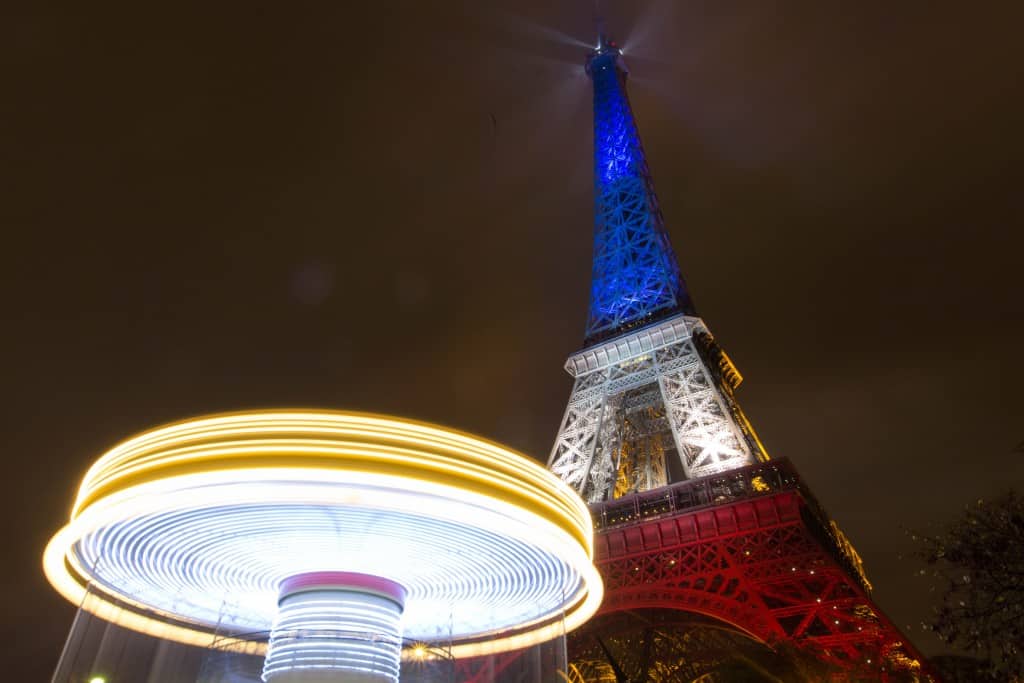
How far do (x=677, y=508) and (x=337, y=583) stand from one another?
52.5 ft

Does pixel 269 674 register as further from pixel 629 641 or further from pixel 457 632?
pixel 629 641

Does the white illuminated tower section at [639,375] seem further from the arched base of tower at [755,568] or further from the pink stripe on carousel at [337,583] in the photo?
the pink stripe on carousel at [337,583]

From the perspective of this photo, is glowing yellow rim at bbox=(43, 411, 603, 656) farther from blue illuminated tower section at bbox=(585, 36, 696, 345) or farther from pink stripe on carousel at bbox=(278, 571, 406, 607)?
blue illuminated tower section at bbox=(585, 36, 696, 345)

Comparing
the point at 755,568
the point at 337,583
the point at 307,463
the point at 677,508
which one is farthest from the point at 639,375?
the point at 307,463

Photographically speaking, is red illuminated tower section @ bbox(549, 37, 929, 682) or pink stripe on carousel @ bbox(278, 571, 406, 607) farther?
red illuminated tower section @ bbox(549, 37, 929, 682)

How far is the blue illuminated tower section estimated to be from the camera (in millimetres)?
36156

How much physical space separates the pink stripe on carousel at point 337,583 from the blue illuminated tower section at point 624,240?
92.6 ft

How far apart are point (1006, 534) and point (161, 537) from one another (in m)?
10.7

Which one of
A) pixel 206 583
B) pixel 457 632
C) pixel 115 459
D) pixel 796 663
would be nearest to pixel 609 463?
pixel 796 663

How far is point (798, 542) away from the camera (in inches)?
743

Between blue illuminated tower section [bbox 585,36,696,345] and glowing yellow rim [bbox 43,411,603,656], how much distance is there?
28496 millimetres

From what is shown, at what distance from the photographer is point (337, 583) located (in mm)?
7797

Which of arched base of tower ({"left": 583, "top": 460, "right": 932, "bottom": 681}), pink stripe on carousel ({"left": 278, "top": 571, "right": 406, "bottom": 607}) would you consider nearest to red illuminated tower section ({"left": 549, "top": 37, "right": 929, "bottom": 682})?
arched base of tower ({"left": 583, "top": 460, "right": 932, "bottom": 681})

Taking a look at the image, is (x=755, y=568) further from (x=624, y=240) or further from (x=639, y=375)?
(x=624, y=240)
